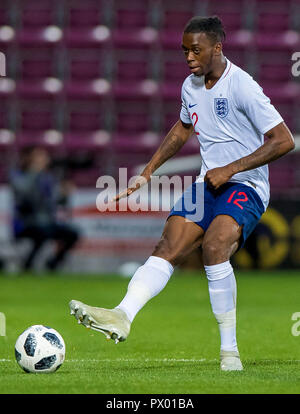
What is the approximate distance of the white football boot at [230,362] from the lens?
5582mm

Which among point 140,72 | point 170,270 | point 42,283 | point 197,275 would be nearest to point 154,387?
point 170,270

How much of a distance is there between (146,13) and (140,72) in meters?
1.08

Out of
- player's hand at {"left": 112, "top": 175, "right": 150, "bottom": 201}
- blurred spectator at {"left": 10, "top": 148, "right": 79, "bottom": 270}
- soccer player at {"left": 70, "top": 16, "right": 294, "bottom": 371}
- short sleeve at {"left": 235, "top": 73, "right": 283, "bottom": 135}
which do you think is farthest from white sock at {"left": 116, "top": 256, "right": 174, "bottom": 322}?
blurred spectator at {"left": 10, "top": 148, "right": 79, "bottom": 270}

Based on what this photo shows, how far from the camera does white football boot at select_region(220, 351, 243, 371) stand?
558cm

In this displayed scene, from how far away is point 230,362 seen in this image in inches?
220

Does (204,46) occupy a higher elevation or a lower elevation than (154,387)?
higher

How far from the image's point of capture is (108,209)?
15.5 m

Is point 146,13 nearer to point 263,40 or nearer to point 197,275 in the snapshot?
point 263,40

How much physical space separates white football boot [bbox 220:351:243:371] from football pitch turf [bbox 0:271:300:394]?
0.20 feet

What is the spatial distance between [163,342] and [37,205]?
799cm

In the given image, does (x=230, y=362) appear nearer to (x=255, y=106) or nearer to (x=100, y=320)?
(x=100, y=320)

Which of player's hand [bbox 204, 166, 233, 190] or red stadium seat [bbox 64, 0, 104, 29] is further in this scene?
red stadium seat [bbox 64, 0, 104, 29]

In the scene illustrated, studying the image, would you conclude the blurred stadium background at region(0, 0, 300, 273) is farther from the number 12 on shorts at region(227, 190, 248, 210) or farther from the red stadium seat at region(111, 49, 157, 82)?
the number 12 on shorts at region(227, 190, 248, 210)

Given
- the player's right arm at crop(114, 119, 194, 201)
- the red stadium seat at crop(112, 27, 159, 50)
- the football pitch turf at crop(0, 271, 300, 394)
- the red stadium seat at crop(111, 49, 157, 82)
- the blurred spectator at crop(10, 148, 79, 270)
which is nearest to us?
the football pitch turf at crop(0, 271, 300, 394)
